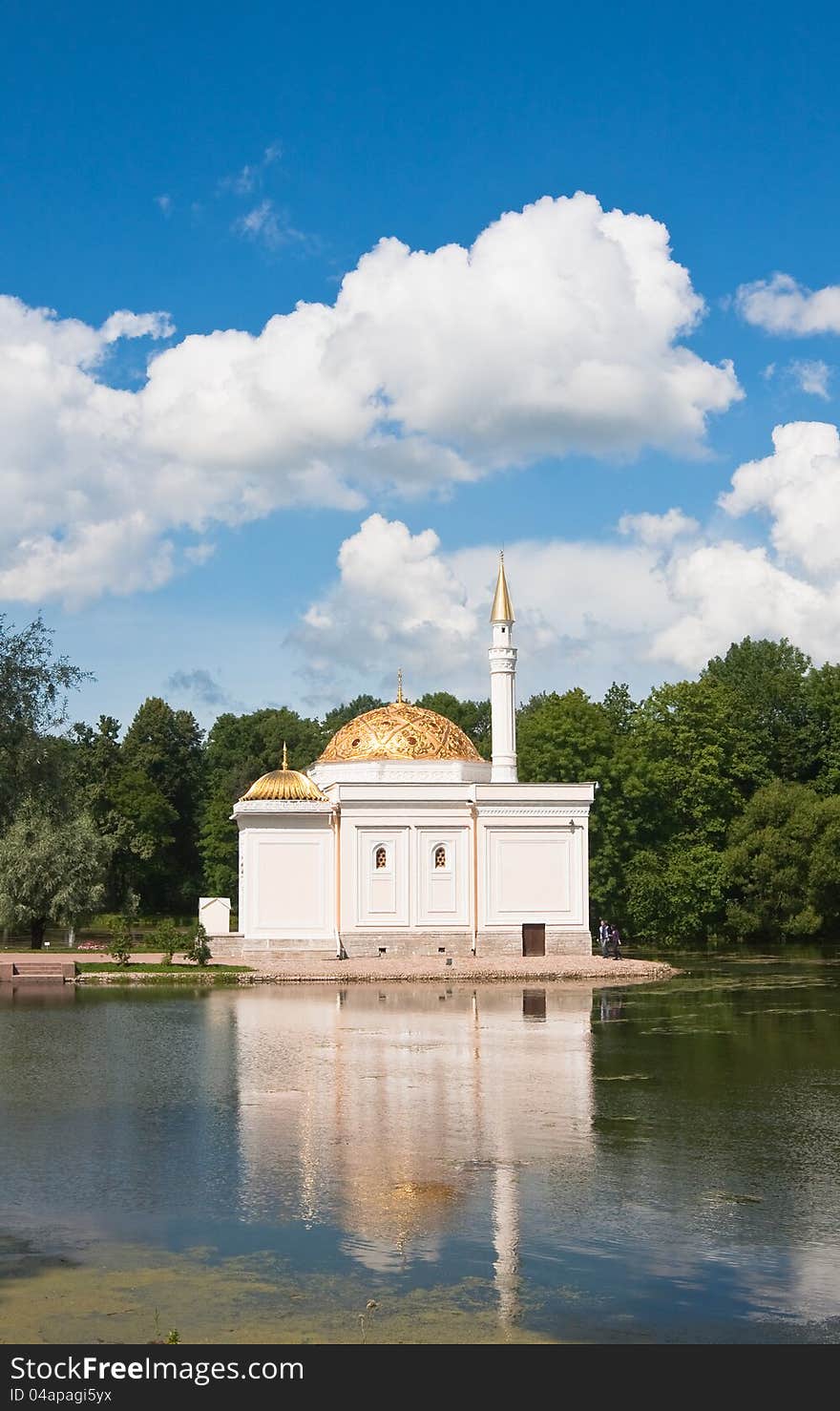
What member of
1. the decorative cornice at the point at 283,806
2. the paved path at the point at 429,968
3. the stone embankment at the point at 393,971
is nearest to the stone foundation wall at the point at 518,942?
the stone embankment at the point at 393,971

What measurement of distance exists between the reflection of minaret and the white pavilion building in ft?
95.9

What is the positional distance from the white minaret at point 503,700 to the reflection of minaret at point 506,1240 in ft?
109

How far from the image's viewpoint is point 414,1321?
823 cm

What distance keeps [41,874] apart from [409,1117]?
30.8 meters

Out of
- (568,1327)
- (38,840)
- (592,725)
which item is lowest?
(568,1327)

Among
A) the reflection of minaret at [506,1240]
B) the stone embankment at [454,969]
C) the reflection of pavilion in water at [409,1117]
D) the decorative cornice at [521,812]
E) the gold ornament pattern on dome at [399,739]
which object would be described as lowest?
the reflection of minaret at [506,1240]

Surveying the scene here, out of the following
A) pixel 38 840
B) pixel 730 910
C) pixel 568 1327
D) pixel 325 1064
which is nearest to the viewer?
pixel 568 1327

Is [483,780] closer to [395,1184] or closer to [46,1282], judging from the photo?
[395,1184]

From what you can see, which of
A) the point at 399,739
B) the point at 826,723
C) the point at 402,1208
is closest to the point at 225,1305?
the point at 402,1208

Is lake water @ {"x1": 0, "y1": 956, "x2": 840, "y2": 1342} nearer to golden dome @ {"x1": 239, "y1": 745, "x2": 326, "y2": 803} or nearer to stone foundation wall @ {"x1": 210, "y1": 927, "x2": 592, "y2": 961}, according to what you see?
stone foundation wall @ {"x1": 210, "y1": 927, "x2": 592, "y2": 961}

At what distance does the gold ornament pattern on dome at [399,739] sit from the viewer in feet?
151

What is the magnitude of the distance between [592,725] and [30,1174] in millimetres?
41900

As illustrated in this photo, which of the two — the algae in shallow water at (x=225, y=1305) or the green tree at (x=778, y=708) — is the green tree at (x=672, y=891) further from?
the algae in shallow water at (x=225, y=1305)

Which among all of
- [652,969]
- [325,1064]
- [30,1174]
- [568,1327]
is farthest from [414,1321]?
[652,969]
